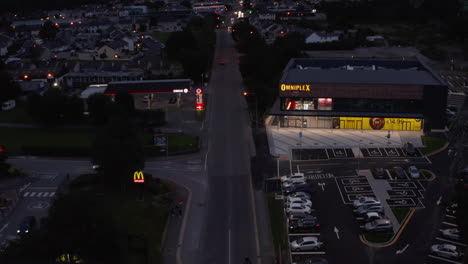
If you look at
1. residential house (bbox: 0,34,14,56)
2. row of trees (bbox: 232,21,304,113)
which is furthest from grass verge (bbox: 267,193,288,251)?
residential house (bbox: 0,34,14,56)

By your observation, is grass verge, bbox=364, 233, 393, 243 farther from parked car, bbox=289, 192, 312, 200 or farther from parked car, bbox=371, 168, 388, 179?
parked car, bbox=371, 168, 388, 179

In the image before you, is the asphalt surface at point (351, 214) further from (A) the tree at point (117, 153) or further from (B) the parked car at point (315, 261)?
(A) the tree at point (117, 153)

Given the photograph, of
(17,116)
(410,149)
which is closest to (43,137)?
(17,116)

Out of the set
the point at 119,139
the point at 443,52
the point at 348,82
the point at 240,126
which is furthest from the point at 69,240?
the point at 443,52

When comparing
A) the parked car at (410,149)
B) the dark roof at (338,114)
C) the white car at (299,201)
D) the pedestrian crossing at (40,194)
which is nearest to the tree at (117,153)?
the pedestrian crossing at (40,194)

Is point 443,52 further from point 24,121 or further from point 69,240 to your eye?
point 69,240

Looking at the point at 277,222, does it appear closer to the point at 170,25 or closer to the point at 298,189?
the point at 298,189
